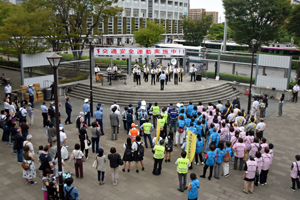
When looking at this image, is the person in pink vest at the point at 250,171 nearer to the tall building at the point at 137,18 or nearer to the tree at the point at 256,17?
the tree at the point at 256,17

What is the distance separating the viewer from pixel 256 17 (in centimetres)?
3822

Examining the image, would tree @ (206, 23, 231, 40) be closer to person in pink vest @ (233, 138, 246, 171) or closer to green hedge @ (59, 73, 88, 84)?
green hedge @ (59, 73, 88, 84)

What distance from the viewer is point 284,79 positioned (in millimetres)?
23375

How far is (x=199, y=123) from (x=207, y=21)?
46723mm

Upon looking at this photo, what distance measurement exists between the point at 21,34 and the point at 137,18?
46.8m

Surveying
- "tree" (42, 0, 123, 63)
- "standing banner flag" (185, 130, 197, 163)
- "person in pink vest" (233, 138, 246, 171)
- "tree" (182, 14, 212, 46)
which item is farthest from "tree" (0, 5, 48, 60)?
"tree" (182, 14, 212, 46)

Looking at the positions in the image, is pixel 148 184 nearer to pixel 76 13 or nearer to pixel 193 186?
pixel 193 186

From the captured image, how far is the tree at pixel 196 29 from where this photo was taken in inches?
2172

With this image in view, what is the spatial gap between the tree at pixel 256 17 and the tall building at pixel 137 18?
26369 mm

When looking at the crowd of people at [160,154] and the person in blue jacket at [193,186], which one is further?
the crowd of people at [160,154]

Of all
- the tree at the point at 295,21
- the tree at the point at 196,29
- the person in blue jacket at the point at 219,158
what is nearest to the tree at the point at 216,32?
the tree at the point at 196,29

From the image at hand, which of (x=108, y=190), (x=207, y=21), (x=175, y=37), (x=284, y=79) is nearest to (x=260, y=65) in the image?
(x=284, y=79)

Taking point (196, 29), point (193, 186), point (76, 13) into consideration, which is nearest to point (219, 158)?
point (193, 186)

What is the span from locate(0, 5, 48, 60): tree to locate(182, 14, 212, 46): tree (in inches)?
1498
